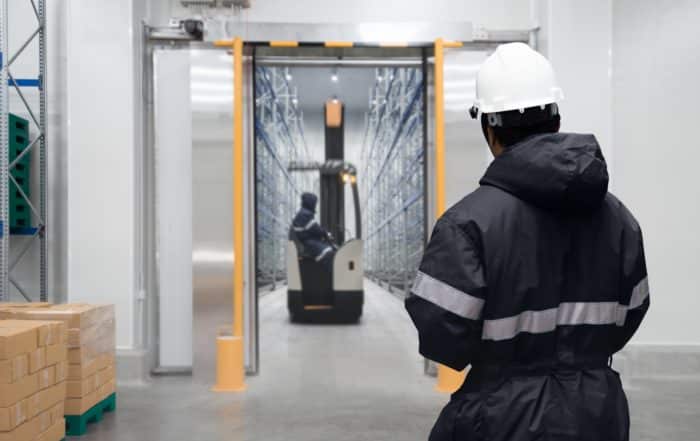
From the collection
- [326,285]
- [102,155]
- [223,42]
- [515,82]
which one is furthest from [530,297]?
[326,285]

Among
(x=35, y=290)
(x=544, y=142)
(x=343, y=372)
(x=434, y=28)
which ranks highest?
(x=434, y=28)

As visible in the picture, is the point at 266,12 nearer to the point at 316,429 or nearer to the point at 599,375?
the point at 316,429

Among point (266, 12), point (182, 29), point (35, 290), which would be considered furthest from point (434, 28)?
point (35, 290)

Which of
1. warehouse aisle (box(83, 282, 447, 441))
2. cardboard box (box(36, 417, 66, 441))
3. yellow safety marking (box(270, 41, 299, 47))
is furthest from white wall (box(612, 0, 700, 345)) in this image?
cardboard box (box(36, 417, 66, 441))

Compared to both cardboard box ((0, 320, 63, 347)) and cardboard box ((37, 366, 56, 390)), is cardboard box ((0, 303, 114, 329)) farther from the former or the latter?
cardboard box ((37, 366, 56, 390))

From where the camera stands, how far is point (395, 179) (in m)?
16.0

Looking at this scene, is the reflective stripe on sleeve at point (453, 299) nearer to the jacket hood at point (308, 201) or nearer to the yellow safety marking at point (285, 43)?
the yellow safety marking at point (285, 43)

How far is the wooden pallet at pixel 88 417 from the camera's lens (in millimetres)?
3951

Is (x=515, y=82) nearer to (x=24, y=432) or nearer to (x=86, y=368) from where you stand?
(x=24, y=432)

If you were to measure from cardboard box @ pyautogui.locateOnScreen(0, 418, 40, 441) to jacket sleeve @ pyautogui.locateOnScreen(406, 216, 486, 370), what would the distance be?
2.54 metres

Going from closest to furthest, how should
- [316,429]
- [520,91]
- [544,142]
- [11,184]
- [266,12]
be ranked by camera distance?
[544,142], [520,91], [316,429], [11,184], [266,12]

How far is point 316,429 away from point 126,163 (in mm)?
2803

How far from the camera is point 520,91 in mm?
1593

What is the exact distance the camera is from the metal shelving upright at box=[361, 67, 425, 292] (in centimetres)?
1214
